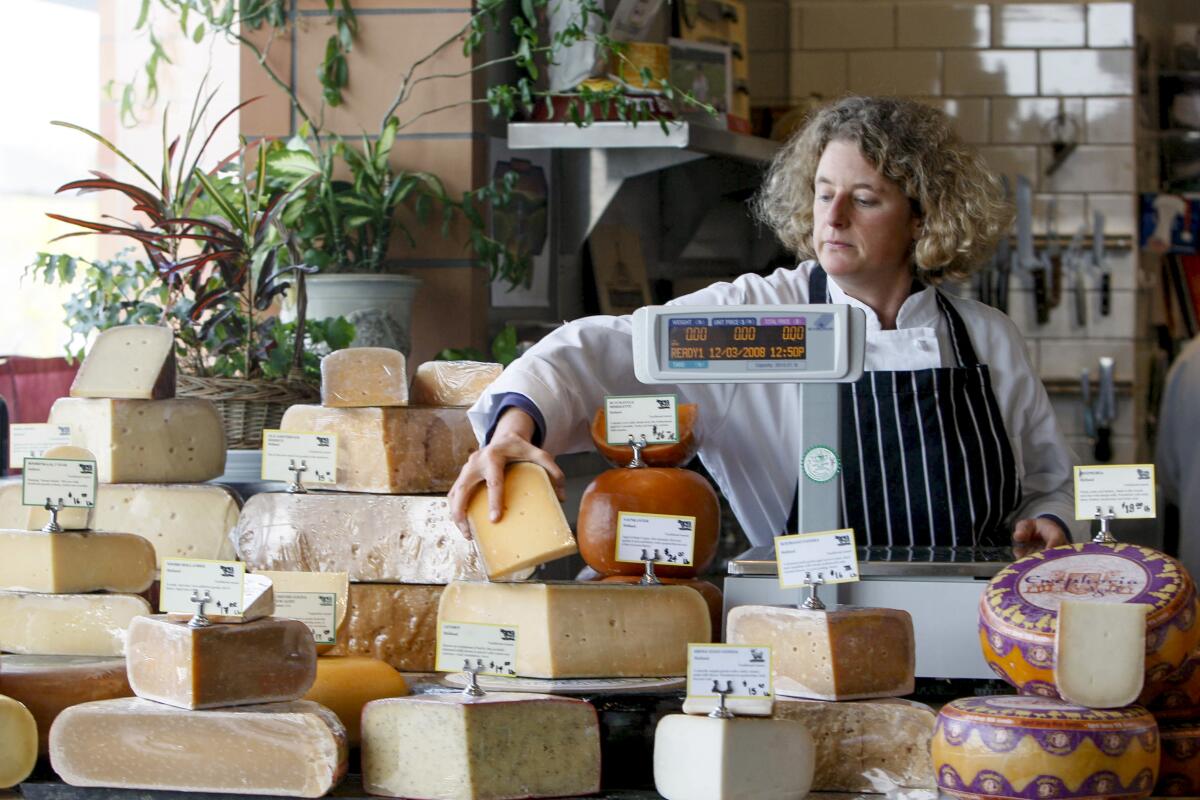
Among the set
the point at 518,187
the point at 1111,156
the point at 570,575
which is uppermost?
the point at 1111,156

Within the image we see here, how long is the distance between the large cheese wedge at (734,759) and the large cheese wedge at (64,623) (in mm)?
752

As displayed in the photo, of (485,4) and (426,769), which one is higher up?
(485,4)

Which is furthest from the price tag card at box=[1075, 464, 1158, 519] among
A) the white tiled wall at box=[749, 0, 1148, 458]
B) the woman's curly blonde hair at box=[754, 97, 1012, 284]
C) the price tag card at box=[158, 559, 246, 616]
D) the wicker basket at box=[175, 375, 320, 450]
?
the white tiled wall at box=[749, 0, 1148, 458]

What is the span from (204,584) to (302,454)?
1.38 ft

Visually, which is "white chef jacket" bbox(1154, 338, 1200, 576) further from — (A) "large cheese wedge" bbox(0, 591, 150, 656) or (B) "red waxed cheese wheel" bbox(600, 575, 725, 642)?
(A) "large cheese wedge" bbox(0, 591, 150, 656)

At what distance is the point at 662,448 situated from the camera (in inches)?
75.3

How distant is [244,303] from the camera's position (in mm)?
2812

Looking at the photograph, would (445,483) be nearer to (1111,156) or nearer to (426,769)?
(426,769)

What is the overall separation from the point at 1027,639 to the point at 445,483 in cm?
90

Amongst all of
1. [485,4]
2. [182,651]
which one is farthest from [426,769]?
[485,4]

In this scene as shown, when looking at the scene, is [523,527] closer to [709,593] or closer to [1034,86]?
[709,593]

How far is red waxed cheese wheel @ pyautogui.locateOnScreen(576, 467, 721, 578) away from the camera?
5.99 feet

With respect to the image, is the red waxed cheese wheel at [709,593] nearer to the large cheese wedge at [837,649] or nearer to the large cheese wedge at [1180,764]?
the large cheese wedge at [837,649]

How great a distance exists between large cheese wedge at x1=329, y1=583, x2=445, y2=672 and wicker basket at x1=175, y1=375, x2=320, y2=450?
80 centimetres
